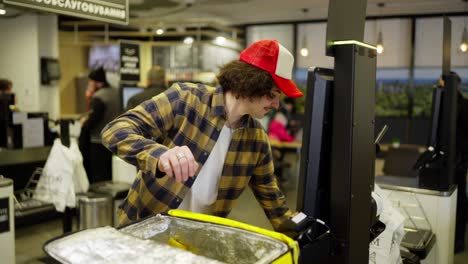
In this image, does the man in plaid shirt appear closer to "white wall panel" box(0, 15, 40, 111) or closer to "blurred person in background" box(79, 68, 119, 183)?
"blurred person in background" box(79, 68, 119, 183)

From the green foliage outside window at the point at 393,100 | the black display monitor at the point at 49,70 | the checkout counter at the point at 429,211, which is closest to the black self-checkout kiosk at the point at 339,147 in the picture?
the checkout counter at the point at 429,211

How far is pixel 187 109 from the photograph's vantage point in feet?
4.97

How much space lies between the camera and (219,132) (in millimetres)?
1525

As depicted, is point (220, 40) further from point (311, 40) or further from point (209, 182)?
point (209, 182)

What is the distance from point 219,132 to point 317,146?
0.43 metres

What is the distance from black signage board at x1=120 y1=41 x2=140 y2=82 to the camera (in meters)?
6.35

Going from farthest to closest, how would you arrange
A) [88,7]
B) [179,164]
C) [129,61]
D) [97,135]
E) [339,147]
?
[129,61], [97,135], [88,7], [339,147], [179,164]

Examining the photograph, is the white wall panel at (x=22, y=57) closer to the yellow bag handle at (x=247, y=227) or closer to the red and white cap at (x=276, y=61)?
the red and white cap at (x=276, y=61)

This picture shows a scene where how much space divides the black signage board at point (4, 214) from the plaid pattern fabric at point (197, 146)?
148 cm

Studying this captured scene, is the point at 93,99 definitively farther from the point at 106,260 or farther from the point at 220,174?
the point at 106,260

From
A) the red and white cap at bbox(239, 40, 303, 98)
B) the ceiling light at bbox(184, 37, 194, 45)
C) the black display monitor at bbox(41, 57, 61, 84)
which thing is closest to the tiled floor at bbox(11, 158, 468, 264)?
the red and white cap at bbox(239, 40, 303, 98)

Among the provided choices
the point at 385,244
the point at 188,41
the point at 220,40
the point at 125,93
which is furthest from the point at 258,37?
the point at 385,244

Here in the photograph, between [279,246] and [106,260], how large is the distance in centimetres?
33

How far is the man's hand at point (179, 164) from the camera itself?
39.2 inches
